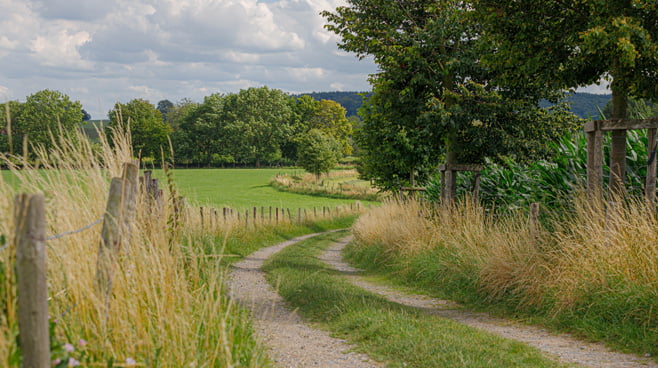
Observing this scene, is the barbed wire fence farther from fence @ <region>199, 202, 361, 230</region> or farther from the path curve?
fence @ <region>199, 202, 361, 230</region>

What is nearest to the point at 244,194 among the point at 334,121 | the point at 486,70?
the point at 486,70

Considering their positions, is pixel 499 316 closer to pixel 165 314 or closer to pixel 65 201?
pixel 165 314

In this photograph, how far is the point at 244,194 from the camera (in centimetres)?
4841

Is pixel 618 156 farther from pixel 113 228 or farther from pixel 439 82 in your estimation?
pixel 113 228

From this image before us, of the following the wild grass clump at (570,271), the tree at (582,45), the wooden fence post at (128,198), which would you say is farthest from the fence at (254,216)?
the wooden fence post at (128,198)

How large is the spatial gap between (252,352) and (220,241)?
505 inches

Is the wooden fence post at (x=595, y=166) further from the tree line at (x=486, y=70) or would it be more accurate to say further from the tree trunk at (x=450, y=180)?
the tree trunk at (x=450, y=180)

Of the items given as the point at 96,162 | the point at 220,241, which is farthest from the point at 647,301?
the point at 220,241

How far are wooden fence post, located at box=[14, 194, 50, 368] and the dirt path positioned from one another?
4.99 meters

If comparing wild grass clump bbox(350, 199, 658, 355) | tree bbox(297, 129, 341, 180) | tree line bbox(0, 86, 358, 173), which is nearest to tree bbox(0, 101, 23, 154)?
wild grass clump bbox(350, 199, 658, 355)

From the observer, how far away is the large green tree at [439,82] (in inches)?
488

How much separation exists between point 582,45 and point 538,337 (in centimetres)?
407

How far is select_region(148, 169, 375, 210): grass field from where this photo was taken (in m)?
41.9

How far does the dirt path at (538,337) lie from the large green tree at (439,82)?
458 centimetres
